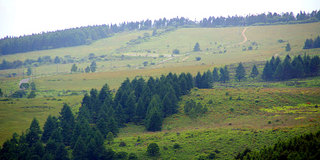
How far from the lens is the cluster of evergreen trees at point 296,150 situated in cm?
3741

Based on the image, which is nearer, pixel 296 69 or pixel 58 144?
pixel 58 144

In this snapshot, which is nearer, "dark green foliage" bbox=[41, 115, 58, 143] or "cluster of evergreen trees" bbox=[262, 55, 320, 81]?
"dark green foliage" bbox=[41, 115, 58, 143]

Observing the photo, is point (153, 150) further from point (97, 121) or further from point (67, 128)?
point (97, 121)

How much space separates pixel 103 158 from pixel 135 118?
27229mm

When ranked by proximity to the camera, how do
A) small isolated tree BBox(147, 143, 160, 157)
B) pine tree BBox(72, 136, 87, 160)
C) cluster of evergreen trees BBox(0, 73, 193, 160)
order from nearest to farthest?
small isolated tree BBox(147, 143, 160, 157) < cluster of evergreen trees BBox(0, 73, 193, 160) < pine tree BBox(72, 136, 87, 160)

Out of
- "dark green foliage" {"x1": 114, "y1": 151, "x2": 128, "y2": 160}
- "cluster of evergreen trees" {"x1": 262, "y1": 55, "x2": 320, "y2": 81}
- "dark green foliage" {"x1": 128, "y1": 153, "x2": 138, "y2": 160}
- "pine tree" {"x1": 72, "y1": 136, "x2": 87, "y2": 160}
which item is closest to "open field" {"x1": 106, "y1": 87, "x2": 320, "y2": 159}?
"dark green foliage" {"x1": 128, "y1": 153, "x2": 138, "y2": 160}

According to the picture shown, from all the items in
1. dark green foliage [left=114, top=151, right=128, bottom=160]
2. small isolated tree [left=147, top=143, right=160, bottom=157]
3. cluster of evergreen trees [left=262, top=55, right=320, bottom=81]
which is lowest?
dark green foliage [left=114, top=151, right=128, bottom=160]

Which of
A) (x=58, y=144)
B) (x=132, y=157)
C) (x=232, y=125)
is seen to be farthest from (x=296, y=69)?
(x=58, y=144)

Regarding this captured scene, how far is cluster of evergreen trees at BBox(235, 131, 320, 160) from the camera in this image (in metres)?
37.4

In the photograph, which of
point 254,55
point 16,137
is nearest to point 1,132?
point 16,137

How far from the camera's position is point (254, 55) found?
187500 mm

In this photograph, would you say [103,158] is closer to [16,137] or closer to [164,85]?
[16,137]

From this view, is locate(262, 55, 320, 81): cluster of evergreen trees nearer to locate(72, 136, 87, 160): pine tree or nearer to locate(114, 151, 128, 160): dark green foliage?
locate(114, 151, 128, 160): dark green foliage

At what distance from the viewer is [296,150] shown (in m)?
39.8
